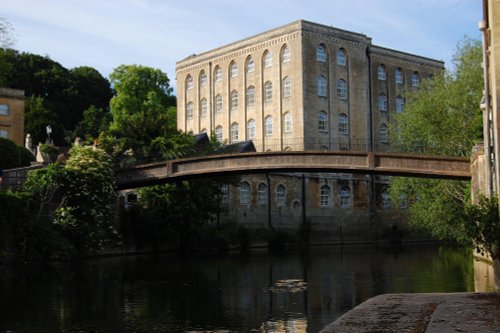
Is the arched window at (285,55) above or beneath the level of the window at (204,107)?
above

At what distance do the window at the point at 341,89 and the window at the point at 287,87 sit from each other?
4869mm

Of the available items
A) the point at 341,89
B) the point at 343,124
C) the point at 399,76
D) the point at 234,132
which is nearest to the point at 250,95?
the point at 234,132

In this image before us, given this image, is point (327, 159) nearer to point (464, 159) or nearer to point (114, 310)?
point (464, 159)

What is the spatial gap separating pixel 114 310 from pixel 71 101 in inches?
2483

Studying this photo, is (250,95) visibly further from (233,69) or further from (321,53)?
(321,53)

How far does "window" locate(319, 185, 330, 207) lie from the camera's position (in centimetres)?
6166

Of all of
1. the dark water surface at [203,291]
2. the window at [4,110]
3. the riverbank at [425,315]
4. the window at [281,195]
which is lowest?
the dark water surface at [203,291]

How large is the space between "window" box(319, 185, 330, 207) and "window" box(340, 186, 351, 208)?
61.6 inches

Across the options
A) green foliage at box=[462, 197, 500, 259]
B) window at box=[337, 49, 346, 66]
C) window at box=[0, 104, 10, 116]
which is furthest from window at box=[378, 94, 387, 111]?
green foliage at box=[462, 197, 500, 259]

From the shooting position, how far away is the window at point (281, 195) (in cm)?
5894

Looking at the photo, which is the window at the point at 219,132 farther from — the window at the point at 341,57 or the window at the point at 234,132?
the window at the point at 341,57

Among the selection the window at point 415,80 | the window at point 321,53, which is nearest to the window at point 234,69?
the window at point 321,53

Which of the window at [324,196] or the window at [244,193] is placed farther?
the window at [324,196]

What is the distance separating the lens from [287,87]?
62188 mm
